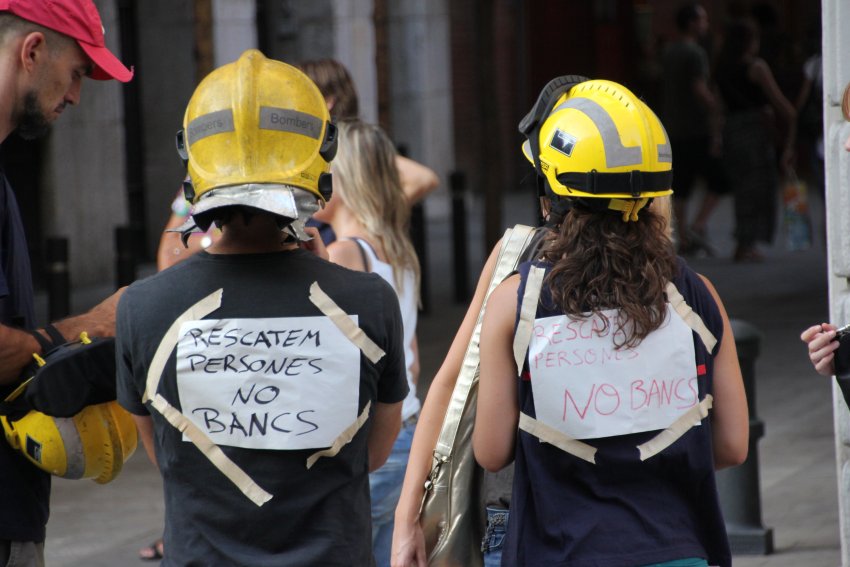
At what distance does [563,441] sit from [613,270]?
1.19 ft

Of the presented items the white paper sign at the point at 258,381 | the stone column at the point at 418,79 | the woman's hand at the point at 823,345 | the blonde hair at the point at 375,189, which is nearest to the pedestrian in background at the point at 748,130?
the stone column at the point at 418,79

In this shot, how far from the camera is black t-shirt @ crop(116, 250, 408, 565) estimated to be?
269cm

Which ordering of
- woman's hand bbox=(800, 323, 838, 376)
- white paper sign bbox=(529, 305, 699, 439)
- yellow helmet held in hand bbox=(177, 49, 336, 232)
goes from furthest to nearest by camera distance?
woman's hand bbox=(800, 323, 838, 376), white paper sign bbox=(529, 305, 699, 439), yellow helmet held in hand bbox=(177, 49, 336, 232)

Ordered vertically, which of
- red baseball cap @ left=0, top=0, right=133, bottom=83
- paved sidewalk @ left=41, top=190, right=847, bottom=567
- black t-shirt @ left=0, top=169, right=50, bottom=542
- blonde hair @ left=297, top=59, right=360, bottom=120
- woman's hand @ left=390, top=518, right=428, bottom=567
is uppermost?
red baseball cap @ left=0, top=0, right=133, bottom=83

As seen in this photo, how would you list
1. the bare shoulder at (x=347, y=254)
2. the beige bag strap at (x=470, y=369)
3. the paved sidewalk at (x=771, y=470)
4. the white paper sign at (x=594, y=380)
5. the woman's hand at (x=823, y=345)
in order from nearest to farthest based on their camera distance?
the white paper sign at (x=594, y=380) → the beige bag strap at (x=470, y=369) → the woman's hand at (x=823, y=345) → the bare shoulder at (x=347, y=254) → the paved sidewalk at (x=771, y=470)

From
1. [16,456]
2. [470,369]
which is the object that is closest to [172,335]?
[16,456]

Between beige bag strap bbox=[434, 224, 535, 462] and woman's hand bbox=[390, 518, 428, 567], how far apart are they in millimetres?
168

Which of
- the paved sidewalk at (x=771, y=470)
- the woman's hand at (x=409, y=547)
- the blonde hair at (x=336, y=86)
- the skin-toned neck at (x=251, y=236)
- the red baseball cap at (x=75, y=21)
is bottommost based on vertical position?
the paved sidewalk at (x=771, y=470)

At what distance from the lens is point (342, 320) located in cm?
274

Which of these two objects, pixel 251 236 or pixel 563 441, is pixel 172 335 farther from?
pixel 563 441

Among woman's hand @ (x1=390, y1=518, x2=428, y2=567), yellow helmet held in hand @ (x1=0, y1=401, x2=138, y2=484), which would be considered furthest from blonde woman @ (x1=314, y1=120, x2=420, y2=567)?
yellow helmet held in hand @ (x1=0, y1=401, x2=138, y2=484)

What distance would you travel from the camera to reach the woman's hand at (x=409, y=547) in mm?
3270

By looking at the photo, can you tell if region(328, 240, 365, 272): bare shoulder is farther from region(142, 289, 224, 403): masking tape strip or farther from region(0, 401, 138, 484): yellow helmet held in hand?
region(142, 289, 224, 403): masking tape strip

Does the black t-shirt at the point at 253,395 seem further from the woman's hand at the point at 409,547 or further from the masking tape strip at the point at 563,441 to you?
the woman's hand at the point at 409,547
